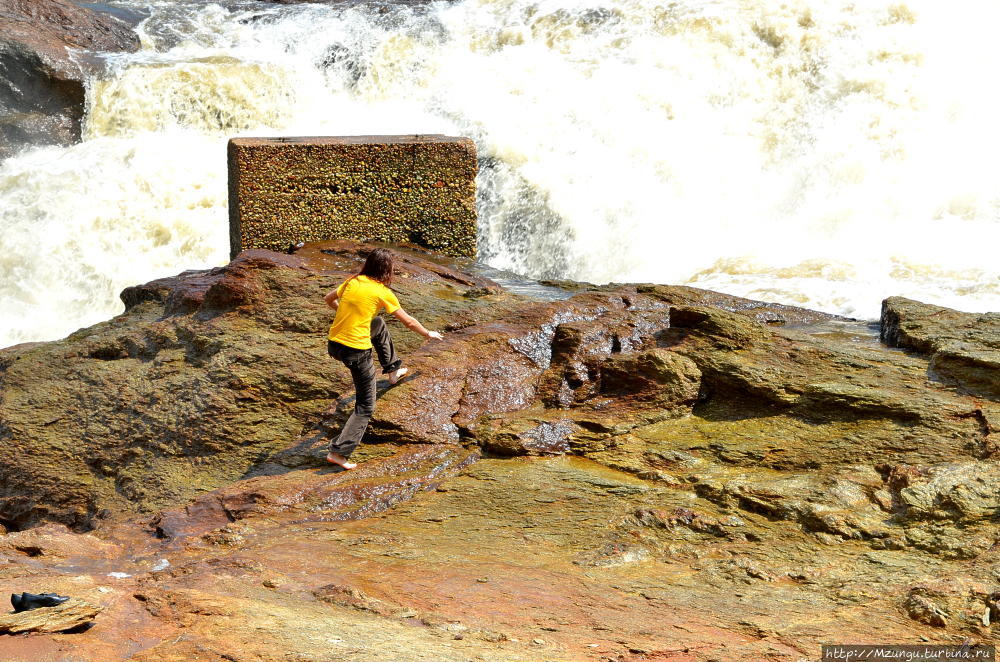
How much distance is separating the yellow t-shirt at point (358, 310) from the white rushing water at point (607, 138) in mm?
5248

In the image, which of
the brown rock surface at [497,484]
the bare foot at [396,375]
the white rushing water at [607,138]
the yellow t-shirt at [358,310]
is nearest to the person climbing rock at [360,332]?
the yellow t-shirt at [358,310]

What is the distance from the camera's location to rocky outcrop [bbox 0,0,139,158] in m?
14.2

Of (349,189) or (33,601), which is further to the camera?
(349,189)

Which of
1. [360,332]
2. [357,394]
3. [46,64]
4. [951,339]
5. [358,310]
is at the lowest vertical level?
[357,394]

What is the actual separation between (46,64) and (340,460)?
11254mm

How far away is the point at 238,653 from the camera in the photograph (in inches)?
136

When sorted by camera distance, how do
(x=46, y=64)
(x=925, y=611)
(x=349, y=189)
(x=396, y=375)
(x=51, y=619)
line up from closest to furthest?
(x=51, y=619), (x=925, y=611), (x=396, y=375), (x=349, y=189), (x=46, y=64)

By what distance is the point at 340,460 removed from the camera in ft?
18.9

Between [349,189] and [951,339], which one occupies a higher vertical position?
[349,189]

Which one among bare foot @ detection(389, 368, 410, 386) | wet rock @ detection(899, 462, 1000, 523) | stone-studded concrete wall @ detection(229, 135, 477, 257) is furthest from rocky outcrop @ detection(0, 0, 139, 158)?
wet rock @ detection(899, 462, 1000, 523)

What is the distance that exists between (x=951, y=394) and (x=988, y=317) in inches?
52.8

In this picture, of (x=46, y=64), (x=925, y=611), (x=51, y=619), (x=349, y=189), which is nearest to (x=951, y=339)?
(x=925, y=611)

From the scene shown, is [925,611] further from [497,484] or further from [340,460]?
[340,460]

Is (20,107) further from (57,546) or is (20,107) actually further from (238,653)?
(238,653)
